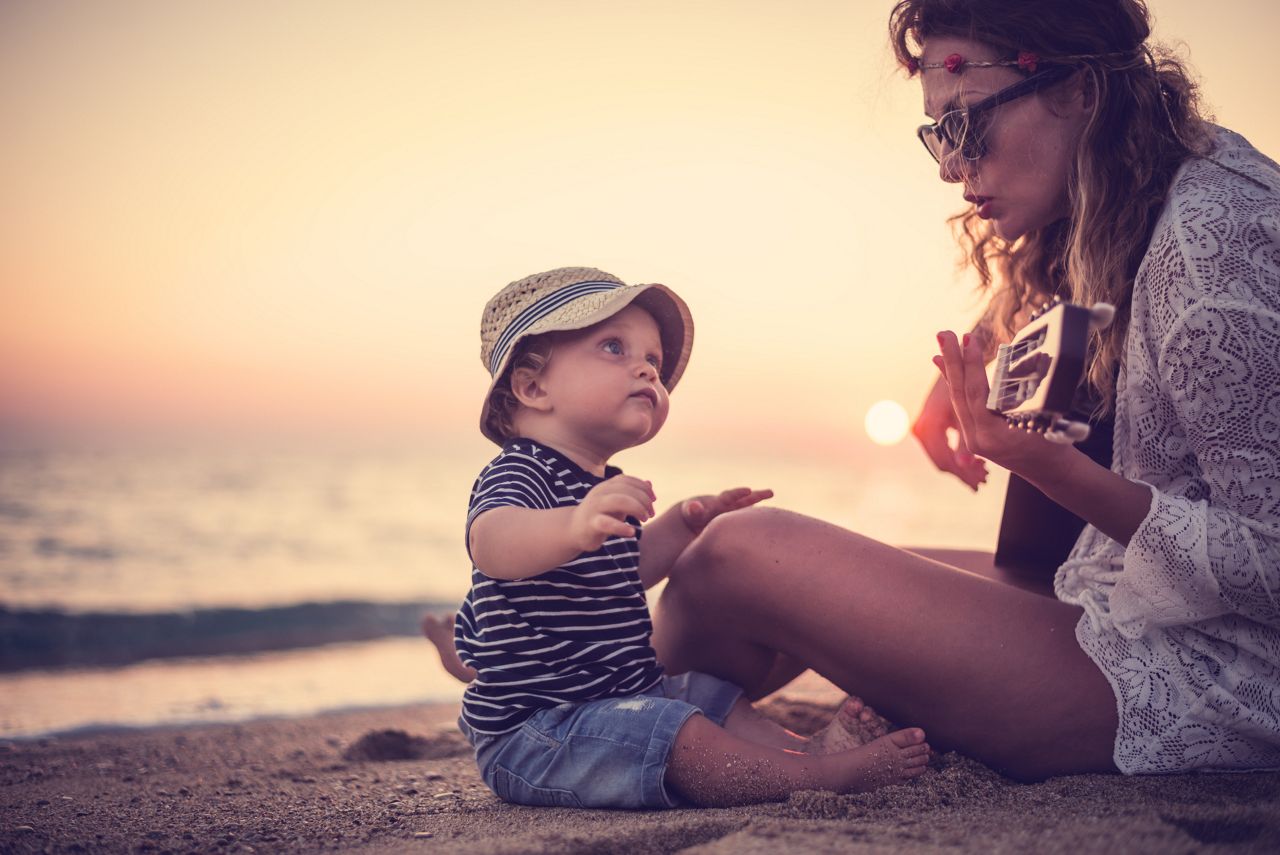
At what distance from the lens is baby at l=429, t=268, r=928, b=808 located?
2.13 meters

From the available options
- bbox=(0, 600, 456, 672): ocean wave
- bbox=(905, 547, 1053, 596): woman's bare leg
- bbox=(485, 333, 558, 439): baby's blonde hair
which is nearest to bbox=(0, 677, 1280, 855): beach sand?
bbox=(905, 547, 1053, 596): woman's bare leg

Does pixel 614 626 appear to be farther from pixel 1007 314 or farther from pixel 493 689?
pixel 1007 314

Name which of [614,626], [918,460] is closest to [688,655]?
[614,626]

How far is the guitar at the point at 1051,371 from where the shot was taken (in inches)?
63.1

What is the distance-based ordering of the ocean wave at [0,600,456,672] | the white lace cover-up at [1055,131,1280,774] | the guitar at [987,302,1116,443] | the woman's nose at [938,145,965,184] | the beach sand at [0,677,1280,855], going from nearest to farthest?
1. the guitar at [987,302,1116,443]
2. the beach sand at [0,677,1280,855]
3. the white lace cover-up at [1055,131,1280,774]
4. the woman's nose at [938,145,965,184]
5. the ocean wave at [0,600,456,672]

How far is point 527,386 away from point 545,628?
0.69 m

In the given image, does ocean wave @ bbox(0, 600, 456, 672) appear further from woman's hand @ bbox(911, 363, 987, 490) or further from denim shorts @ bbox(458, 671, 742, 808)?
woman's hand @ bbox(911, 363, 987, 490)

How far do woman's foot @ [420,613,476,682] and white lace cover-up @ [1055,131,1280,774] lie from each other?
177 cm

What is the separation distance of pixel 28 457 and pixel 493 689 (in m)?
24.1

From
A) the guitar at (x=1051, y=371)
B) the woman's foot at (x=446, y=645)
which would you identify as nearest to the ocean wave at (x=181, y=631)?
the woman's foot at (x=446, y=645)

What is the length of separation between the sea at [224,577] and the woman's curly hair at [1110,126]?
4130mm

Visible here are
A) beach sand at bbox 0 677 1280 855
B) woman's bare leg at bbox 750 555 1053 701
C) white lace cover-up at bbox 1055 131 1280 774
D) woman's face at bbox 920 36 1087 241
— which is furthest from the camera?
woman's bare leg at bbox 750 555 1053 701

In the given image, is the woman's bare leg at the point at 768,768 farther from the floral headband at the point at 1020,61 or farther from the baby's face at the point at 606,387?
the floral headband at the point at 1020,61

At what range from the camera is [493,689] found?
93.3 inches
